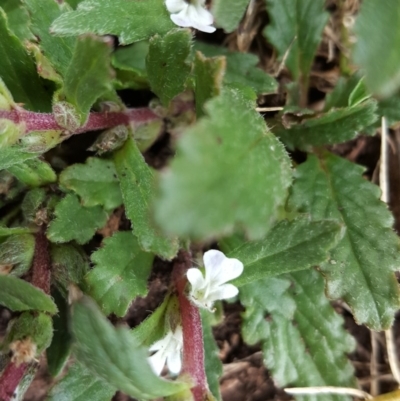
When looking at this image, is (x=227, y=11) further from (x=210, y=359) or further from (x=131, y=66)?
(x=210, y=359)

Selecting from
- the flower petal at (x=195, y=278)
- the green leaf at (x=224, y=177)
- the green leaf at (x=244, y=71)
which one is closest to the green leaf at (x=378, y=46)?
the green leaf at (x=224, y=177)

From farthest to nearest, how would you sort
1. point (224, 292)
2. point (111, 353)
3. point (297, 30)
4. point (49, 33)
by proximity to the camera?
point (297, 30) < point (49, 33) < point (224, 292) < point (111, 353)

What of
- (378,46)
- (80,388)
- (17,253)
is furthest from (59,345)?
(378,46)

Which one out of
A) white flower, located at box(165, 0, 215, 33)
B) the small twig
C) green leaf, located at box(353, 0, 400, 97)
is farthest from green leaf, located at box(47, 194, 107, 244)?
green leaf, located at box(353, 0, 400, 97)

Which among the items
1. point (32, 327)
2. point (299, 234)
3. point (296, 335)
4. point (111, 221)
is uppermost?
point (299, 234)

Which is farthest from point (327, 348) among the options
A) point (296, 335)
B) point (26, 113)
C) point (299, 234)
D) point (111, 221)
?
point (26, 113)

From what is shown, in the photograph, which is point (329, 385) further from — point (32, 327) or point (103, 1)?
point (103, 1)

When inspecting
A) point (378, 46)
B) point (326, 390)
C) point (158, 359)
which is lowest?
point (326, 390)
